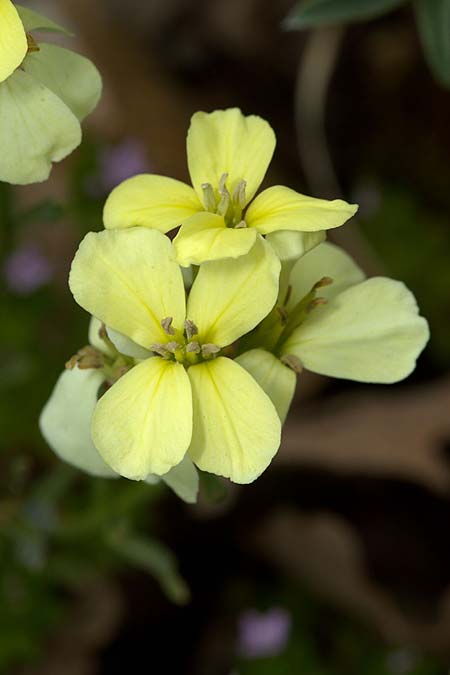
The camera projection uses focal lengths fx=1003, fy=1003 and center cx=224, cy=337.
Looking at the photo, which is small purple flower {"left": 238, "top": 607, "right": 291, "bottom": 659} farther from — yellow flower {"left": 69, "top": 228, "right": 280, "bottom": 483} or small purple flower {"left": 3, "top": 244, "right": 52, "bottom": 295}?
yellow flower {"left": 69, "top": 228, "right": 280, "bottom": 483}

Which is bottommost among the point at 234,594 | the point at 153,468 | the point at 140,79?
the point at 234,594

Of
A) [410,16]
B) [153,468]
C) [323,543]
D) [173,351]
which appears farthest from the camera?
[410,16]

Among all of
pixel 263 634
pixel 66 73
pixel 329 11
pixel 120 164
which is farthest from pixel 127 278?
pixel 120 164

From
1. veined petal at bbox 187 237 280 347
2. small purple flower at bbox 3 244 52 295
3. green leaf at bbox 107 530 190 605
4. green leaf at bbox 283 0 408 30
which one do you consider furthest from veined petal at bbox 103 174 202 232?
small purple flower at bbox 3 244 52 295

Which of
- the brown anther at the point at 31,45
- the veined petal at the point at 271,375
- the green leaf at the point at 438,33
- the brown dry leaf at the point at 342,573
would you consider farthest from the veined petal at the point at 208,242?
the brown dry leaf at the point at 342,573

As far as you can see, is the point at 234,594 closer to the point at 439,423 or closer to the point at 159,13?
the point at 439,423


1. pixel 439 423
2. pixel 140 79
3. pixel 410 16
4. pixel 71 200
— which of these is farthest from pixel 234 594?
pixel 410 16
